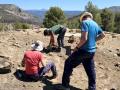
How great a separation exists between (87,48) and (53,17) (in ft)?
190

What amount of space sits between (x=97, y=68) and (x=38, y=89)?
134 inches

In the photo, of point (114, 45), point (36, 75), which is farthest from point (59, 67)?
point (114, 45)

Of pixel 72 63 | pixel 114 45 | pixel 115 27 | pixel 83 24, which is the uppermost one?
pixel 83 24

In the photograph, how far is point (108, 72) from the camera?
13.6 m

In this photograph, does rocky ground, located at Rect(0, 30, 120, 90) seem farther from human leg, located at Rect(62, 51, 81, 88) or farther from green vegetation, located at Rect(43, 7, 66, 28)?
green vegetation, located at Rect(43, 7, 66, 28)

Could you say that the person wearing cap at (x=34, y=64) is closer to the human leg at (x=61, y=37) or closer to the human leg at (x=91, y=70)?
the human leg at (x=91, y=70)

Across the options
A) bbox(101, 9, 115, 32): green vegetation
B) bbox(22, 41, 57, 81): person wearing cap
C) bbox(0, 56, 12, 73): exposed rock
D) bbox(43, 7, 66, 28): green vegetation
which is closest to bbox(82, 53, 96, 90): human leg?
bbox(22, 41, 57, 81): person wearing cap

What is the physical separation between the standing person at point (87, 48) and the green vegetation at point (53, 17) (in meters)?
56.5

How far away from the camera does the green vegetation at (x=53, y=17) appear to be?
223ft

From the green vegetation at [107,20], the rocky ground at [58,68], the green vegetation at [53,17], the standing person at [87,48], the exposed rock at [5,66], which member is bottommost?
the green vegetation at [107,20]

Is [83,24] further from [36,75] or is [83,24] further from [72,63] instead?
[36,75]

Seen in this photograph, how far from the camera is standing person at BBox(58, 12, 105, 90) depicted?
34.7ft

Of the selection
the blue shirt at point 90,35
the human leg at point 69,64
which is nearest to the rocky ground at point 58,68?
the human leg at point 69,64

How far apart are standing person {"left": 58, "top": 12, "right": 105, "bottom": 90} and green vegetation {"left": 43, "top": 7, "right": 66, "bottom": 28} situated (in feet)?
185
